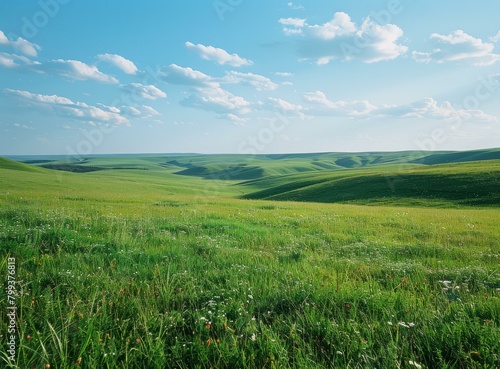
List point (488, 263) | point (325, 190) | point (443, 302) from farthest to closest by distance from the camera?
1. point (325, 190)
2. point (488, 263)
3. point (443, 302)

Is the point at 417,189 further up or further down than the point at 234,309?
further down

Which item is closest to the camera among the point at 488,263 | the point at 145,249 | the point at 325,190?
the point at 145,249

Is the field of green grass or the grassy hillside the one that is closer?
the field of green grass

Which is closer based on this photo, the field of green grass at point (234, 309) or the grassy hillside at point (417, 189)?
the field of green grass at point (234, 309)

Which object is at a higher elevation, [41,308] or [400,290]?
[41,308]

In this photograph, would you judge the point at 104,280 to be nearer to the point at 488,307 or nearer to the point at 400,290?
the point at 400,290

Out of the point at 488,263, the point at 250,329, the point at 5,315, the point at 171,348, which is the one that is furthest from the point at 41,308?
the point at 488,263

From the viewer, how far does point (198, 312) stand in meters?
3.97

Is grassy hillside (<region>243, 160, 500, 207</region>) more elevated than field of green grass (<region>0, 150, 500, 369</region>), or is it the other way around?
field of green grass (<region>0, 150, 500, 369</region>)

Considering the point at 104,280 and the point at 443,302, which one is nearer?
the point at 443,302

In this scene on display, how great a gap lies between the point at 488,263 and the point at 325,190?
200 ft

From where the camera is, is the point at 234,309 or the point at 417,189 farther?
the point at 417,189

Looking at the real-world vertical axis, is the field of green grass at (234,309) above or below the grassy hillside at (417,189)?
above

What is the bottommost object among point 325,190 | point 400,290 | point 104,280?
point 325,190
